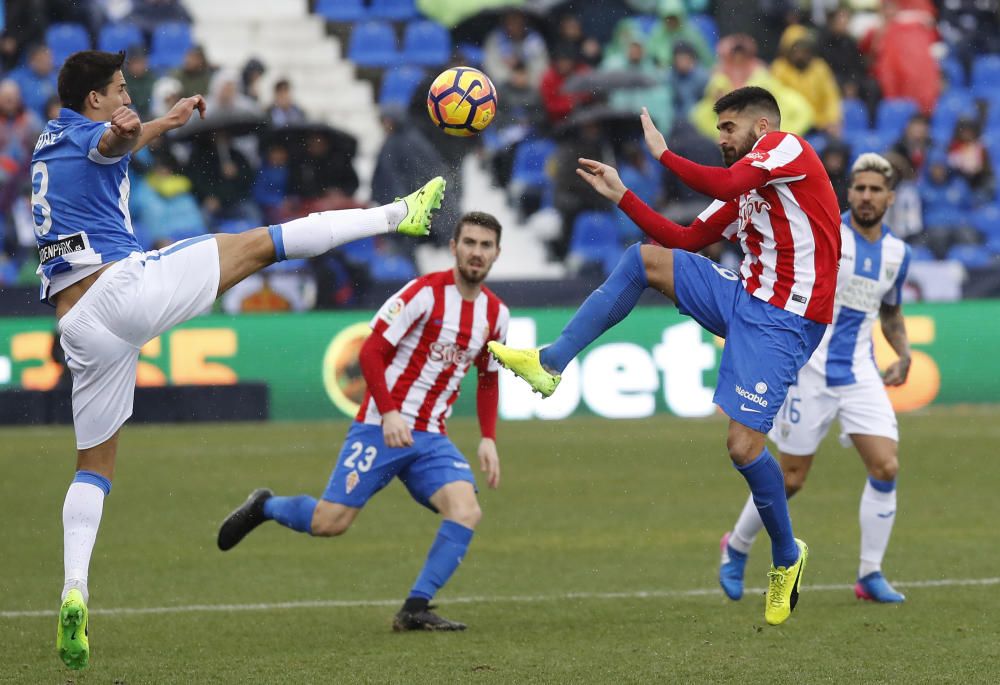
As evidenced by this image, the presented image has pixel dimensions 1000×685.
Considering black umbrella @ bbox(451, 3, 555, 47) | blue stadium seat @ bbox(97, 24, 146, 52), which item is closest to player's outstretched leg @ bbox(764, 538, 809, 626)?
black umbrella @ bbox(451, 3, 555, 47)

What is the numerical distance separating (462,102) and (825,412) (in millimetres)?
2686

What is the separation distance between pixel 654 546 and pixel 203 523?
3.21m

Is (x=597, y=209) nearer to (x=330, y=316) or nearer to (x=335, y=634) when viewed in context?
(x=330, y=316)

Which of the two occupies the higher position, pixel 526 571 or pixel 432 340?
pixel 432 340

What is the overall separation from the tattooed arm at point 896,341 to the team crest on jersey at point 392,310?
267 cm

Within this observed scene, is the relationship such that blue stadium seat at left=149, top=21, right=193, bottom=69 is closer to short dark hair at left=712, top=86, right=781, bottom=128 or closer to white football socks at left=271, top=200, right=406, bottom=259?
white football socks at left=271, top=200, right=406, bottom=259

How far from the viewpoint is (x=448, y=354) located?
8062mm

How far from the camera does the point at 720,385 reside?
6.68 meters

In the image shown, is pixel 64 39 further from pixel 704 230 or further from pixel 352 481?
pixel 704 230

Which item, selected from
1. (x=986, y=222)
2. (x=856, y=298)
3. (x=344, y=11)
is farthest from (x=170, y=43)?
(x=856, y=298)

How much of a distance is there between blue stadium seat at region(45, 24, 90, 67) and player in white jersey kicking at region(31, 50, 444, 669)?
1426 centimetres

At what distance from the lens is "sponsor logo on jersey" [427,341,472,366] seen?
8.05 m

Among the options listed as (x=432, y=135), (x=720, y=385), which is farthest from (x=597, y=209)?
(x=720, y=385)

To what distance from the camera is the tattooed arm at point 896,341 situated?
8.67 metres
